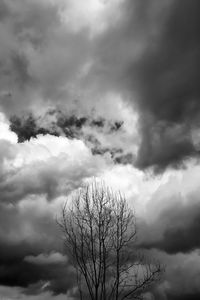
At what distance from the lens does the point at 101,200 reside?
18.5 metres

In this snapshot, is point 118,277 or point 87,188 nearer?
point 118,277

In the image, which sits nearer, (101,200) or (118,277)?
(118,277)

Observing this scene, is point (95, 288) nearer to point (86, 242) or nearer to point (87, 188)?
point (86, 242)

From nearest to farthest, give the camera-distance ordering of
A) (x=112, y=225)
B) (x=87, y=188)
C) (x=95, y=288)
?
(x=95, y=288), (x=112, y=225), (x=87, y=188)

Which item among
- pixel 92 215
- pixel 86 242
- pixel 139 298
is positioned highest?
pixel 92 215

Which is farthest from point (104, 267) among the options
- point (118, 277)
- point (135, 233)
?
point (135, 233)

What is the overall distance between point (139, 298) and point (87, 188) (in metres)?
5.87

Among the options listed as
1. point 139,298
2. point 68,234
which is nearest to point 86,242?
point 68,234

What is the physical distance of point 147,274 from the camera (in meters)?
17.9

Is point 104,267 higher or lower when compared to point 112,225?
lower

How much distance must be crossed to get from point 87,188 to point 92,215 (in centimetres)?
168

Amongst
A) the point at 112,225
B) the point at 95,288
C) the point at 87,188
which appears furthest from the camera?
the point at 87,188

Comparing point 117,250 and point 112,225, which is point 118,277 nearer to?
point 117,250

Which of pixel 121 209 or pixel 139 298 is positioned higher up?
pixel 121 209
